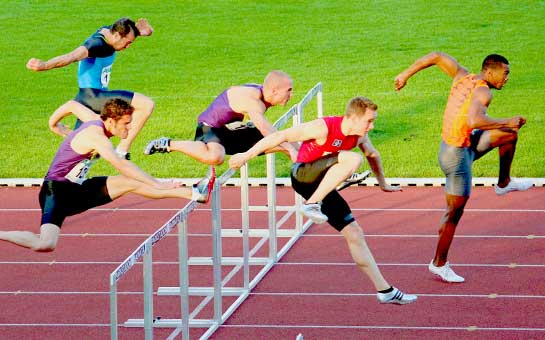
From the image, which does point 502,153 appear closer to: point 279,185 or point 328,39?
point 279,185

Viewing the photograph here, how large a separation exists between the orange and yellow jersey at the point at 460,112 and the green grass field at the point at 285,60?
5216 millimetres

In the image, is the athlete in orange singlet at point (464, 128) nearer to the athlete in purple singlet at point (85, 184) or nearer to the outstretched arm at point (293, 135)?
the outstretched arm at point (293, 135)

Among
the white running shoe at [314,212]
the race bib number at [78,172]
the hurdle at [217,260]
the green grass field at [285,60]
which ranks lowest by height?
the green grass field at [285,60]

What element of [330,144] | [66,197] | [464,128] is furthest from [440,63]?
[66,197]

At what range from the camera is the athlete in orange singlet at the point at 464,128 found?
11.7 metres

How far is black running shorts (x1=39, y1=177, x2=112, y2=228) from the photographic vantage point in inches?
431

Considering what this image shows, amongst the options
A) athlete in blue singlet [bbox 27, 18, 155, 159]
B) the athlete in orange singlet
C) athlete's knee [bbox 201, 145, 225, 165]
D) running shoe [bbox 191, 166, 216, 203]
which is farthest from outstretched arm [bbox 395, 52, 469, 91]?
athlete in blue singlet [bbox 27, 18, 155, 159]

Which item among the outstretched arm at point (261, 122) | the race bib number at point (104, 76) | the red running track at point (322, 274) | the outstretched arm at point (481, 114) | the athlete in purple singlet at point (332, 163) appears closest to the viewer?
the athlete in purple singlet at point (332, 163)

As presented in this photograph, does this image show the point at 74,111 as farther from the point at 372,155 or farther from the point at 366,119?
the point at 366,119

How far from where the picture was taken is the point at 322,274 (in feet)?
43.2

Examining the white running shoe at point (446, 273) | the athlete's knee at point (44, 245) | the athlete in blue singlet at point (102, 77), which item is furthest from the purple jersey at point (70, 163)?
the white running shoe at point (446, 273)

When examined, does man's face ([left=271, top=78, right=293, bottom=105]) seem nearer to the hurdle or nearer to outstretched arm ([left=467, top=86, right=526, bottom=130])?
the hurdle

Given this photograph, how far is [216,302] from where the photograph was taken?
1165 centimetres

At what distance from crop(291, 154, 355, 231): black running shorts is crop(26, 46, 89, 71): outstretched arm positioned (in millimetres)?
2541
